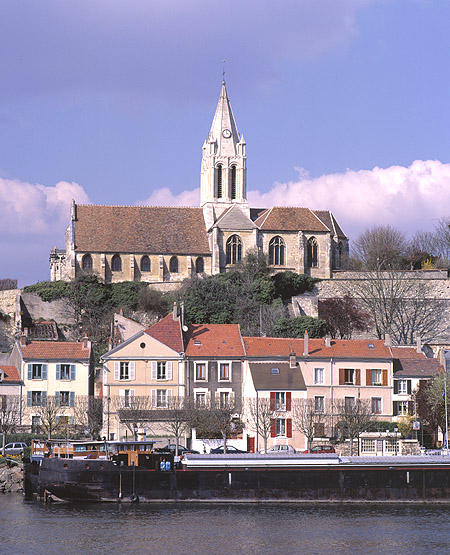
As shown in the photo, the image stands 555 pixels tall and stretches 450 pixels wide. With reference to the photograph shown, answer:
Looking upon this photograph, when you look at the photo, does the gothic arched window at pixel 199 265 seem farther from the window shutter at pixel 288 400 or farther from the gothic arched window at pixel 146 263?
the window shutter at pixel 288 400

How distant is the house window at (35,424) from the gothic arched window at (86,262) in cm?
3624

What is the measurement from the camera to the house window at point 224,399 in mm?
55972

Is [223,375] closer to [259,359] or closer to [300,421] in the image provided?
[259,359]

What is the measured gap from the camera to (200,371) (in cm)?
5834

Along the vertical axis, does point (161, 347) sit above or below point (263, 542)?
above

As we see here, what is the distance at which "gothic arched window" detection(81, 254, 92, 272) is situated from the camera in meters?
92.8

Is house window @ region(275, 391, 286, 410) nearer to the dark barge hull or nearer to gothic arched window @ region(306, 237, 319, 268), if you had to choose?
the dark barge hull

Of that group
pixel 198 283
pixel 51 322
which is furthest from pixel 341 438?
pixel 51 322

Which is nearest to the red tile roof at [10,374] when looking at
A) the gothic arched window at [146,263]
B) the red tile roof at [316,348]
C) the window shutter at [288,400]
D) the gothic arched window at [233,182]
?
the red tile roof at [316,348]

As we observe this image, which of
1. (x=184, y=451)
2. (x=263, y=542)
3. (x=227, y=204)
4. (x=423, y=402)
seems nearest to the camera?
(x=263, y=542)

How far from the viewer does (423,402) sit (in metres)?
56.8

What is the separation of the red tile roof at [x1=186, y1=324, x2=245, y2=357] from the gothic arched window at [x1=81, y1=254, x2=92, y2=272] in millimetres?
32269

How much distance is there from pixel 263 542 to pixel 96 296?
52.0m

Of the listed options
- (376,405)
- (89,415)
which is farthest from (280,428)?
(89,415)
